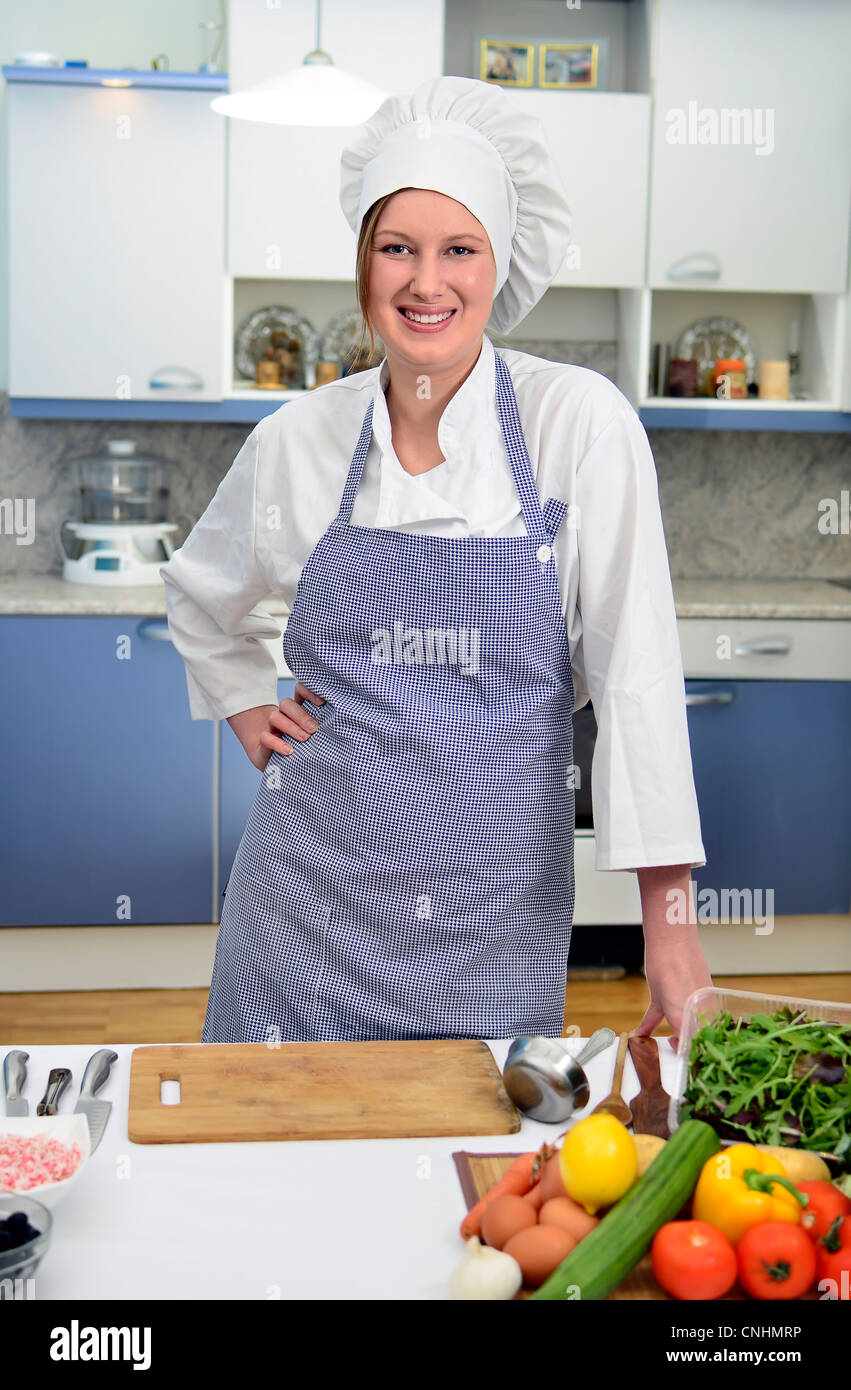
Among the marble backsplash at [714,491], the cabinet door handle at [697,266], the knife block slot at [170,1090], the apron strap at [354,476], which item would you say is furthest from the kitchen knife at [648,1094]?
the marble backsplash at [714,491]

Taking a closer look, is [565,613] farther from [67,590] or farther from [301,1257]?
[67,590]

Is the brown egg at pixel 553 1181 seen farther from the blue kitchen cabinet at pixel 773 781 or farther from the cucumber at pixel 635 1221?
the blue kitchen cabinet at pixel 773 781

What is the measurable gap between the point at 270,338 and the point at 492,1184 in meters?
2.80

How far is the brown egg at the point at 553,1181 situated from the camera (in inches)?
33.9

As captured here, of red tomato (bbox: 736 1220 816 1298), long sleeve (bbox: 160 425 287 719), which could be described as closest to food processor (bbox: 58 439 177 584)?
long sleeve (bbox: 160 425 287 719)

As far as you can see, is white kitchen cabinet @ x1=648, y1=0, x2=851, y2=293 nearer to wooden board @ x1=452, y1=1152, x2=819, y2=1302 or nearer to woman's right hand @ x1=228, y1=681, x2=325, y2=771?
woman's right hand @ x1=228, y1=681, x2=325, y2=771

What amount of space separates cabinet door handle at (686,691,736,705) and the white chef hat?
1.80 meters

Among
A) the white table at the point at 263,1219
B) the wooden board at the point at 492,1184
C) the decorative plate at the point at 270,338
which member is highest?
the decorative plate at the point at 270,338

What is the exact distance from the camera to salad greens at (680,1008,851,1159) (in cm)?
90

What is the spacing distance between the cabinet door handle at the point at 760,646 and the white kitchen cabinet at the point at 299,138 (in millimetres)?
1245

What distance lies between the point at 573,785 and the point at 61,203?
233cm

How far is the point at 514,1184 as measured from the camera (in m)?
0.89

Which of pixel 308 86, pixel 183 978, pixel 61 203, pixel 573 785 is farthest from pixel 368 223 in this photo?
pixel 183 978

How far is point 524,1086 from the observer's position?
3.48 ft
